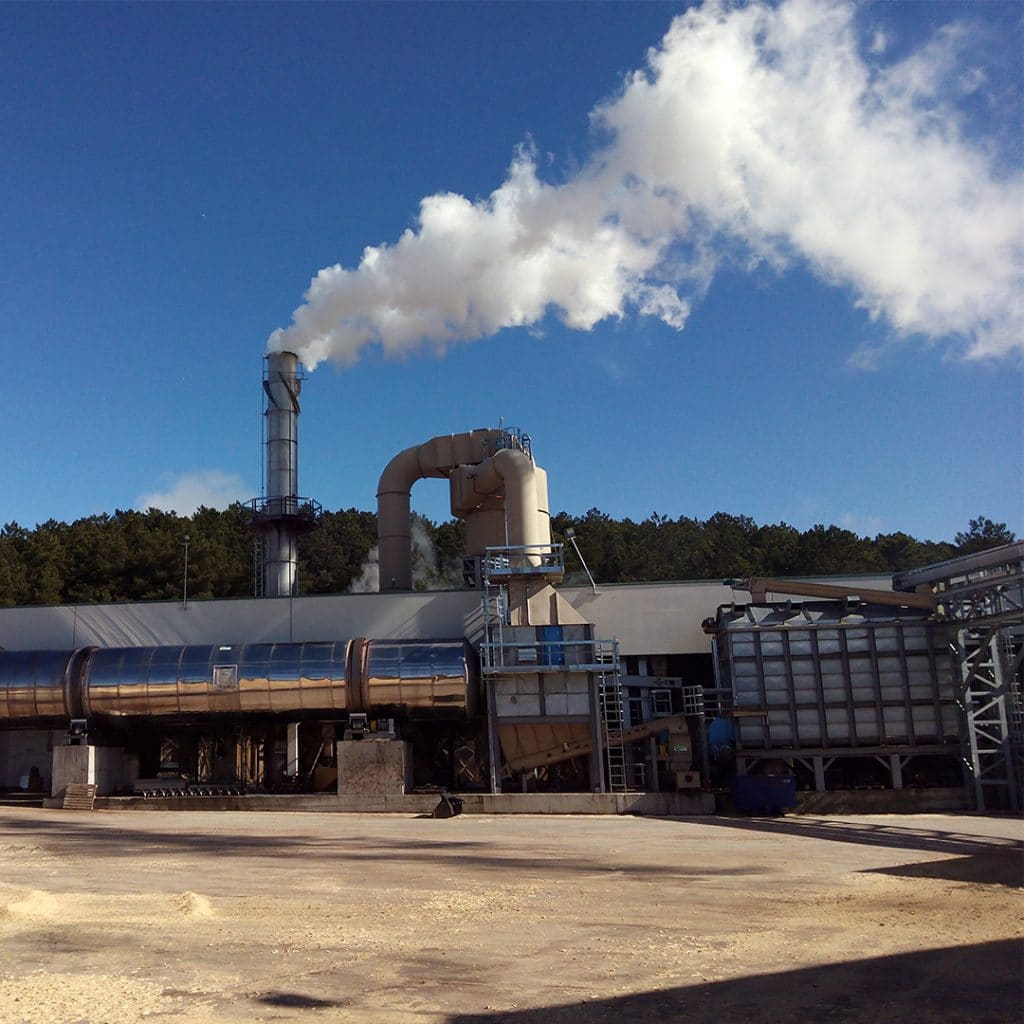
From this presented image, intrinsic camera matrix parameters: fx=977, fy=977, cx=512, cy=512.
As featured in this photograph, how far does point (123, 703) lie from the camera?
3253 centimetres

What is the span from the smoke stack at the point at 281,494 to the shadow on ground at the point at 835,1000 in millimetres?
35674

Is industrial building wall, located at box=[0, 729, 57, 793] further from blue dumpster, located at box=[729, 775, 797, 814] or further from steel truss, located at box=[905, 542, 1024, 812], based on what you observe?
steel truss, located at box=[905, 542, 1024, 812]

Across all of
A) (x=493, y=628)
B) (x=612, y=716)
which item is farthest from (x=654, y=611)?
(x=493, y=628)

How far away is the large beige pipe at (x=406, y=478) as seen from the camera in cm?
4081

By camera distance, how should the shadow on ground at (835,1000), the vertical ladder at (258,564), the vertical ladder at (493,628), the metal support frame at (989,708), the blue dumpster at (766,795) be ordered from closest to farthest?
the shadow on ground at (835,1000) < the blue dumpster at (766,795) < the metal support frame at (989,708) < the vertical ladder at (493,628) < the vertical ladder at (258,564)

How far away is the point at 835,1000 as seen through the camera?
9.07 m

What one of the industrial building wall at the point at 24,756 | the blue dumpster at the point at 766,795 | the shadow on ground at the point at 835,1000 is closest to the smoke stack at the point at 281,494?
the industrial building wall at the point at 24,756

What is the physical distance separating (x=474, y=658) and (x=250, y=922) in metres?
20.9

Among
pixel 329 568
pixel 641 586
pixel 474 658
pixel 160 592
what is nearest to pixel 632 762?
pixel 474 658

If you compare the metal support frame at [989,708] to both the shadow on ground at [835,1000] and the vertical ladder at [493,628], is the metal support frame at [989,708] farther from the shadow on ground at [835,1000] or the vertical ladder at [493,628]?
the shadow on ground at [835,1000]

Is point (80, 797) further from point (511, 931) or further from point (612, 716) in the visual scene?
point (511, 931)

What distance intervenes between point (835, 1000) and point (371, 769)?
23.0 m

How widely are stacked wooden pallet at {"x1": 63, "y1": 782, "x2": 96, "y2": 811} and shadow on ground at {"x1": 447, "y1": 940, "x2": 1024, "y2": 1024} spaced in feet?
84.1

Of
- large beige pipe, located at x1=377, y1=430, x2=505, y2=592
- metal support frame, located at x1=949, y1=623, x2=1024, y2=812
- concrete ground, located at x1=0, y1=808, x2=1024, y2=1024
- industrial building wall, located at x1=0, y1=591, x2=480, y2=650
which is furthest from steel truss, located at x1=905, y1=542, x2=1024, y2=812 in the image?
large beige pipe, located at x1=377, y1=430, x2=505, y2=592
